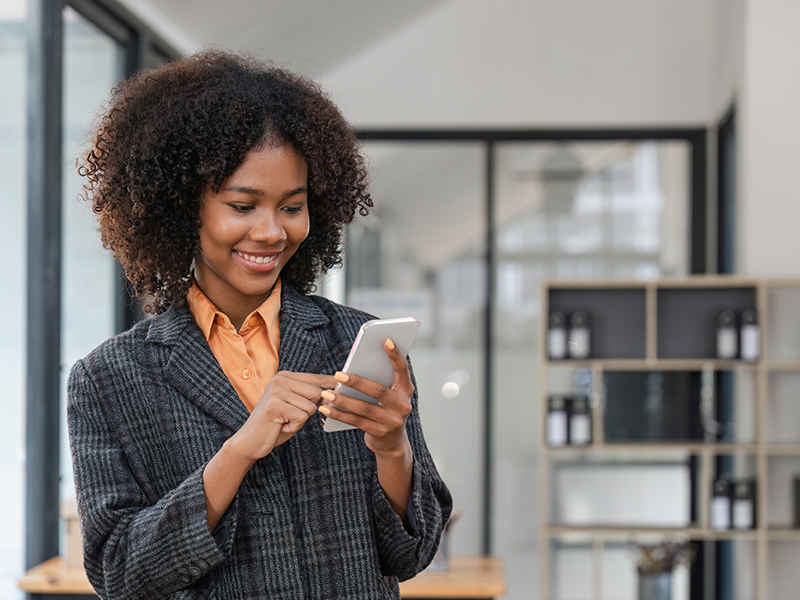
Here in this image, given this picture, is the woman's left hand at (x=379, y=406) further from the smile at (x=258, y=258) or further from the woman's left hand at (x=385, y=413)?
the smile at (x=258, y=258)

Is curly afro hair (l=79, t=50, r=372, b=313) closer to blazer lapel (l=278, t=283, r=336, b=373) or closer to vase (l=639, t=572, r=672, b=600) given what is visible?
blazer lapel (l=278, t=283, r=336, b=373)

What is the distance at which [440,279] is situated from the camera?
448 centimetres

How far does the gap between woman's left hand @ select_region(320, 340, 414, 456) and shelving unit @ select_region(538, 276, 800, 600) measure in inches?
106

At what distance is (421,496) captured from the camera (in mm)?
1094

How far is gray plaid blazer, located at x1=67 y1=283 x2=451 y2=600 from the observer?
0.99 m

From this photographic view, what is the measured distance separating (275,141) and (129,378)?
340 millimetres

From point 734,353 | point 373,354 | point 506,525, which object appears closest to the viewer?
point 373,354

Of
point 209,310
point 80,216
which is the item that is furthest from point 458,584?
point 209,310

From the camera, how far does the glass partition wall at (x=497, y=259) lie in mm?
4398

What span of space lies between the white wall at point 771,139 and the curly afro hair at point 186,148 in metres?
2.77

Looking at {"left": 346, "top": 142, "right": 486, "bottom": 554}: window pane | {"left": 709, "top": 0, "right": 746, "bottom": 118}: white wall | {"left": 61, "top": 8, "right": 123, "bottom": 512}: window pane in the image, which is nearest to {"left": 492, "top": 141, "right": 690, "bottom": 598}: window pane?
{"left": 346, "top": 142, "right": 486, "bottom": 554}: window pane

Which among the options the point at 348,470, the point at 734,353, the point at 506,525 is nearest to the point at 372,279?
the point at 506,525

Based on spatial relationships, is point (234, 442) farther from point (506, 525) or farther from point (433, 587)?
point (506, 525)

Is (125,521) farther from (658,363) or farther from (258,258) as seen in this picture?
(658,363)
